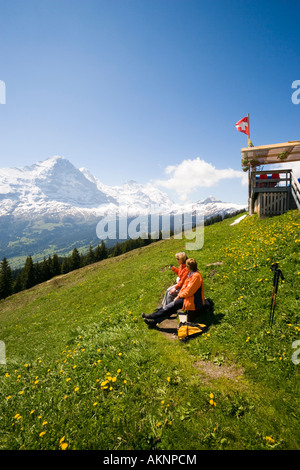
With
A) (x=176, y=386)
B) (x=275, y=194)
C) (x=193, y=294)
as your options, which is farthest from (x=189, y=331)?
(x=275, y=194)

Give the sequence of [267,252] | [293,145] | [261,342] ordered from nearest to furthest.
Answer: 1. [261,342]
2. [267,252]
3. [293,145]

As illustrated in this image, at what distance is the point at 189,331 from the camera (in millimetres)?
7523

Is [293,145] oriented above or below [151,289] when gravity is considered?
above

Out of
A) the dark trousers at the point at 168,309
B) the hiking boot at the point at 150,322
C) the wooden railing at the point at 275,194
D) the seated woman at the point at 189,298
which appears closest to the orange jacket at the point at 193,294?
the seated woman at the point at 189,298

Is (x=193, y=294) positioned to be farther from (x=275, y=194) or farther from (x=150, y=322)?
(x=275, y=194)

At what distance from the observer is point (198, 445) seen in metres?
4.04

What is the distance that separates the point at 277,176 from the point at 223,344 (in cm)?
1960

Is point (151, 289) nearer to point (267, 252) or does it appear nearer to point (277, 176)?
point (267, 252)

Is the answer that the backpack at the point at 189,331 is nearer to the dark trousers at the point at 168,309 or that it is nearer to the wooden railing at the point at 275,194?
the dark trousers at the point at 168,309

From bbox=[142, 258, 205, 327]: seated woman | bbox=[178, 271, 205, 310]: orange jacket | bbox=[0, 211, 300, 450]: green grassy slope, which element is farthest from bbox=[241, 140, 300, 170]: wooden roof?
bbox=[178, 271, 205, 310]: orange jacket

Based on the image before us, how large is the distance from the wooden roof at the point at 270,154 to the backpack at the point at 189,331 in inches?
699

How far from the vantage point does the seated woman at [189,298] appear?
821 cm

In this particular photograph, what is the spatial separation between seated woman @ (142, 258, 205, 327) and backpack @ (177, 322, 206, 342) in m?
0.71
